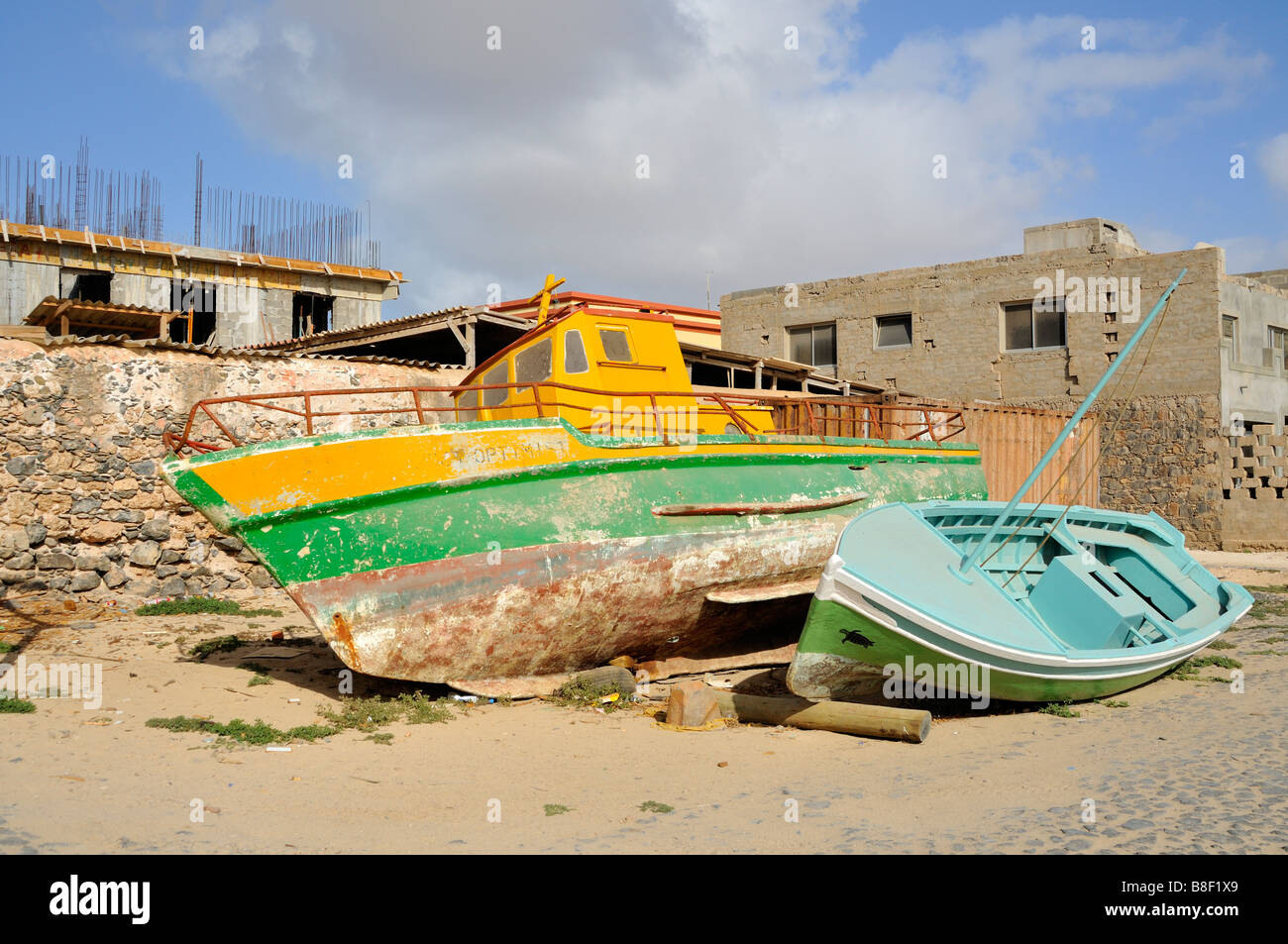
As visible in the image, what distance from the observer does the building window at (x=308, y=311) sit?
2219cm

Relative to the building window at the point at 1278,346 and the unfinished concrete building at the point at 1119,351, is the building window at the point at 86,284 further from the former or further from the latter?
the building window at the point at 1278,346

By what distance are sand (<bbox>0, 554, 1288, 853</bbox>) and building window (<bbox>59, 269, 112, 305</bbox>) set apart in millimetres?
14866

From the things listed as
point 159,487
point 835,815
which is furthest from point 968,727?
point 159,487

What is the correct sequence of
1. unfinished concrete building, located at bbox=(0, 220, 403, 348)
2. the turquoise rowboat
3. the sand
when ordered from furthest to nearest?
unfinished concrete building, located at bbox=(0, 220, 403, 348) → the turquoise rowboat → the sand

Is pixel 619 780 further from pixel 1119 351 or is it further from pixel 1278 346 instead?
pixel 1278 346

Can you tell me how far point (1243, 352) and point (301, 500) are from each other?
677 inches

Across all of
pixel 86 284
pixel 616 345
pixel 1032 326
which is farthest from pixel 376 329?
pixel 1032 326

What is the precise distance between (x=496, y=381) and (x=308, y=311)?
15.4 m

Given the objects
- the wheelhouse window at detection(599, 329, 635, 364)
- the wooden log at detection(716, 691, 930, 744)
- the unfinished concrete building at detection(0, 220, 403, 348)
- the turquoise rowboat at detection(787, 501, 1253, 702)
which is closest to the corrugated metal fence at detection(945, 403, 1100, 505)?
the turquoise rowboat at detection(787, 501, 1253, 702)

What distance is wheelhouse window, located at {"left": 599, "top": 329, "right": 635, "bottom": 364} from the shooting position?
8234 mm

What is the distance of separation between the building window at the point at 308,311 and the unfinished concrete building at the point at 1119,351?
11.6m

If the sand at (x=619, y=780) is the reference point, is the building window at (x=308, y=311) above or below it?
above

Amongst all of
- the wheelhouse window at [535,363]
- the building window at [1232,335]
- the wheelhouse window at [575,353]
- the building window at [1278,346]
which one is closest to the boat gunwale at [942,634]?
the wheelhouse window at [575,353]

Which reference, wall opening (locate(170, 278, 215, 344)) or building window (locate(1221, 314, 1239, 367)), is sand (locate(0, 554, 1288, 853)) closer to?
building window (locate(1221, 314, 1239, 367))
